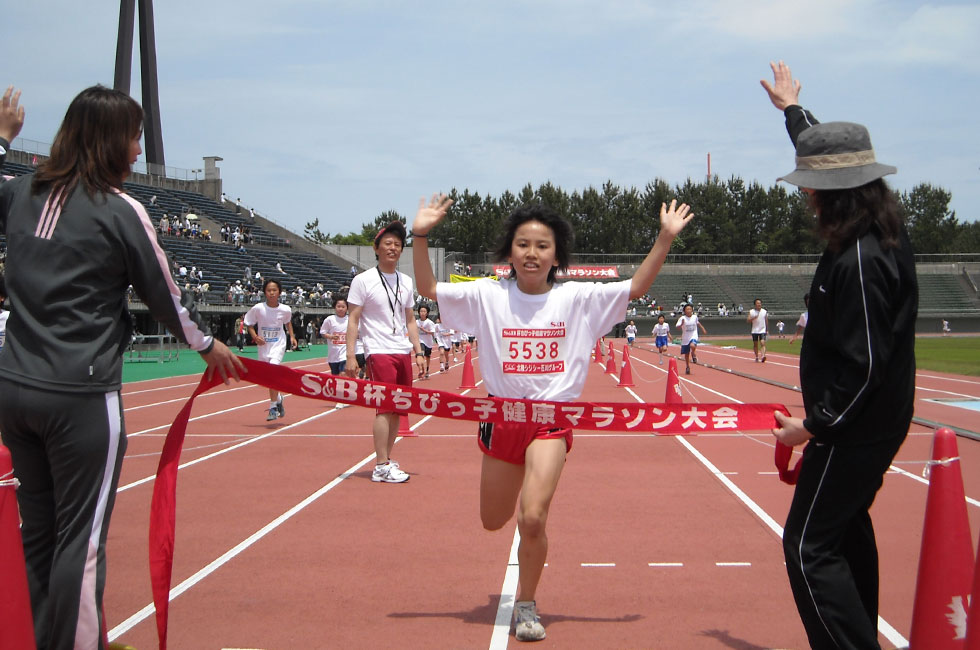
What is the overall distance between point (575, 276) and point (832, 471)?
67116mm

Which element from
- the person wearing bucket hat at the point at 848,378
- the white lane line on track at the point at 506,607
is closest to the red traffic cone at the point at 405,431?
the white lane line on track at the point at 506,607

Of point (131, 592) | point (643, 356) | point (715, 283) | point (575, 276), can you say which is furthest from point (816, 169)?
point (715, 283)

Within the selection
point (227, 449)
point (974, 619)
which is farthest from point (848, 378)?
point (227, 449)

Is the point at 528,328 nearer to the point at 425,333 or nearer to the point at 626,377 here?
the point at 626,377

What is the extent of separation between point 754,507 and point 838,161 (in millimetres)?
4155

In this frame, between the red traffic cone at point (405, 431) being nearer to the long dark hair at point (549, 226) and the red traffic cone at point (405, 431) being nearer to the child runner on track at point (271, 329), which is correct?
the child runner on track at point (271, 329)

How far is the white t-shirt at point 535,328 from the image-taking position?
425cm

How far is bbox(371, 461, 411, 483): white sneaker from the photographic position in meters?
7.66

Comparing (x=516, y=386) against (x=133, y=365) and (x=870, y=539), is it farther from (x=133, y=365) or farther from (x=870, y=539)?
(x=133, y=365)

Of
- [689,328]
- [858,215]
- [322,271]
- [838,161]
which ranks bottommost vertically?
[689,328]

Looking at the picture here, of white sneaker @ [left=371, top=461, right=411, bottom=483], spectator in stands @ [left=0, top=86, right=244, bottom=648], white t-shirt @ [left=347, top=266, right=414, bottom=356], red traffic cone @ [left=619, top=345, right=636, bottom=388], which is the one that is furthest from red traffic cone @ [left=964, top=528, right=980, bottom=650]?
red traffic cone @ [left=619, top=345, right=636, bottom=388]

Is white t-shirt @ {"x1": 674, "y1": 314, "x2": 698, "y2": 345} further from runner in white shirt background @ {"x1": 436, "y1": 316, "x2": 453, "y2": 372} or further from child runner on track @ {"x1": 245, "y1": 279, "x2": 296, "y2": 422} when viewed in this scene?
child runner on track @ {"x1": 245, "y1": 279, "x2": 296, "y2": 422}

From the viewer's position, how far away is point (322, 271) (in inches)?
2112

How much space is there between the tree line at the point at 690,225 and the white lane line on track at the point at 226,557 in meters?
83.6
